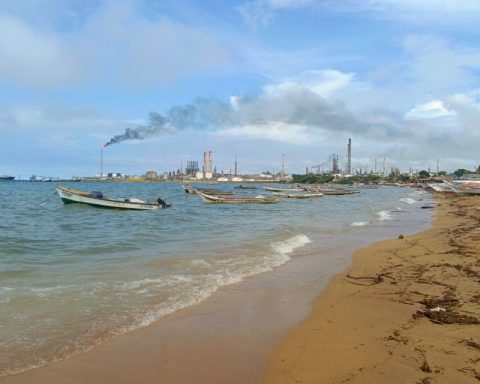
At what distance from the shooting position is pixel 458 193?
210 feet

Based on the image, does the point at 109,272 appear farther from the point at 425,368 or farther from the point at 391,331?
the point at 425,368

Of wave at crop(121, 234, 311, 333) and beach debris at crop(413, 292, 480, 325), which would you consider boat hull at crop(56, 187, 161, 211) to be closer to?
wave at crop(121, 234, 311, 333)

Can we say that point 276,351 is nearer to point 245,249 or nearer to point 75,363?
point 75,363

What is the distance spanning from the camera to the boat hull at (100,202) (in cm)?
3684

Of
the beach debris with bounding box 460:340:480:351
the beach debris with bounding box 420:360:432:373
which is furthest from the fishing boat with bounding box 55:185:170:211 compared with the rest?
the beach debris with bounding box 420:360:432:373

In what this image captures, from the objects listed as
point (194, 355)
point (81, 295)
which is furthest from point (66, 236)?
point (194, 355)

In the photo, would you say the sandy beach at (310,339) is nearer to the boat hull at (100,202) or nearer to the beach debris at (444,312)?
the beach debris at (444,312)

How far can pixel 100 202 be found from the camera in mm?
37562

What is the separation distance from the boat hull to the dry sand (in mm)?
26988

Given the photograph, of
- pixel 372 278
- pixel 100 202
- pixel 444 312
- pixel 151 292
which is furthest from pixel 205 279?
pixel 100 202

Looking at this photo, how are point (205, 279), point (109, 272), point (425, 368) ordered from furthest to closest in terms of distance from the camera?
point (109, 272), point (205, 279), point (425, 368)

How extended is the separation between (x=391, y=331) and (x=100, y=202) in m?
33.5

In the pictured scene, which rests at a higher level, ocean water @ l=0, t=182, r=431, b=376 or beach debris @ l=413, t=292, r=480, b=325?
beach debris @ l=413, t=292, r=480, b=325

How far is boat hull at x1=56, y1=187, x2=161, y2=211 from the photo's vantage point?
36844 mm
